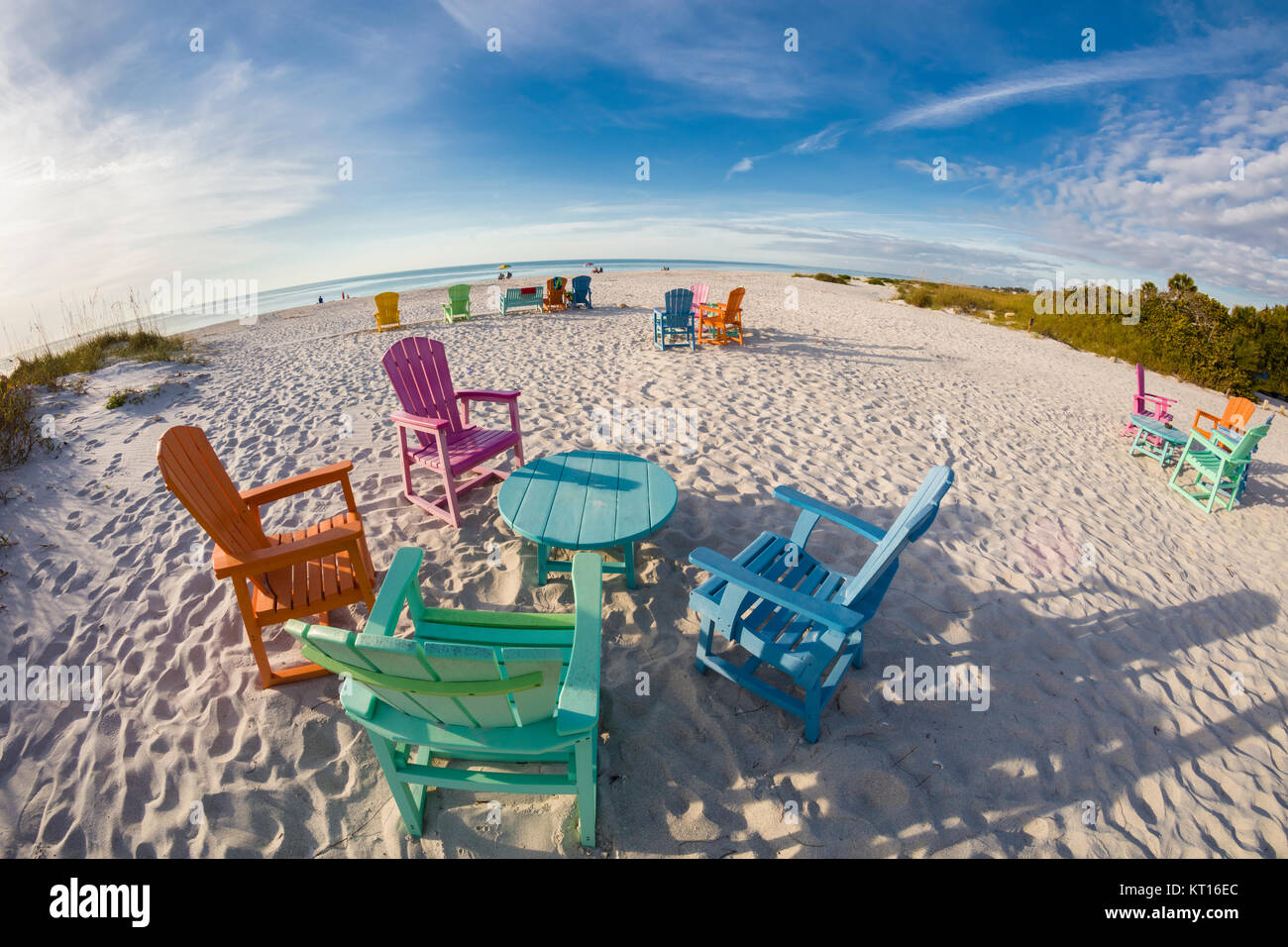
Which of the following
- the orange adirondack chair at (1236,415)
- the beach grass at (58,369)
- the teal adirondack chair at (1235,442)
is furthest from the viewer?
the orange adirondack chair at (1236,415)

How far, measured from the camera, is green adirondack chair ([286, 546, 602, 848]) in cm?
123

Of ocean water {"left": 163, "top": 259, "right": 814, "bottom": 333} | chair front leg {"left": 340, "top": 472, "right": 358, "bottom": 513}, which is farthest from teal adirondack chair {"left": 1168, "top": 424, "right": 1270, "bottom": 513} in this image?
ocean water {"left": 163, "top": 259, "right": 814, "bottom": 333}

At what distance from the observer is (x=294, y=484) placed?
2596 millimetres

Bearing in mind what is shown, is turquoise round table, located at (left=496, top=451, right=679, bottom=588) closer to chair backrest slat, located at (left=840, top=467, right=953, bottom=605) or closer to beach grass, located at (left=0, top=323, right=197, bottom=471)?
chair backrest slat, located at (left=840, top=467, right=953, bottom=605)

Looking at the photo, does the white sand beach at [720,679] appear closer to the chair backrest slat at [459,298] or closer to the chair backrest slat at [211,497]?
the chair backrest slat at [211,497]

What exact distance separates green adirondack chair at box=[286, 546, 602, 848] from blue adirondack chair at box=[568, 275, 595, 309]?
1210 centimetres

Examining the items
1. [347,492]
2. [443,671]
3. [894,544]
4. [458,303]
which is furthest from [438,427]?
[458,303]

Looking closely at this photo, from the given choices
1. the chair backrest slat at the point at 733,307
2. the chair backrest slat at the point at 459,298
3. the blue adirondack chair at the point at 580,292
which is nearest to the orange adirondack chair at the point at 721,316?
the chair backrest slat at the point at 733,307

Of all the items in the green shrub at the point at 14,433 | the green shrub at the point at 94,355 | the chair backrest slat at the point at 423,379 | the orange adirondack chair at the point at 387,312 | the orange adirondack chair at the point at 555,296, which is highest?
the orange adirondack chair at the point at 555,296

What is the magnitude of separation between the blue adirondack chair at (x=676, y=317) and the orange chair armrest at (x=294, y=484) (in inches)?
252

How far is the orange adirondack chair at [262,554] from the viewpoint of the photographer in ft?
6.73
